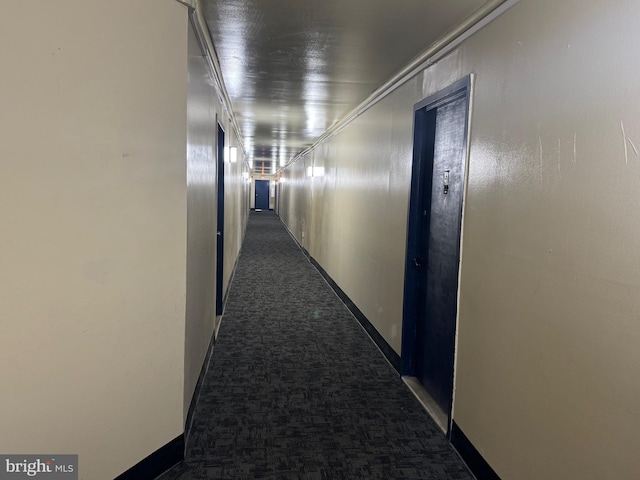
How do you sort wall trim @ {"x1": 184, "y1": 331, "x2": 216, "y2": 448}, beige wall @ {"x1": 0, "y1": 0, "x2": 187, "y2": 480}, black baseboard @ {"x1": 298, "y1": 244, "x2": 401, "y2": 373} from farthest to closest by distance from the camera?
1. black baseboard @ {"x1": 298, "y1": 244, "x2": 401, "y2": 373}
2. wall trim @ {"x1": 184, "y1": 331, "x2": 216, "y2": 448}
3. beige wall @ {"x1": 0, "y1": 0, "x2": 187, "y2": 480}

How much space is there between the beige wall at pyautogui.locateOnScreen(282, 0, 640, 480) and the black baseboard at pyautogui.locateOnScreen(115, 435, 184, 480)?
1.48 metres

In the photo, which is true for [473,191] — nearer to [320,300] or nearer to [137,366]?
[137,366]

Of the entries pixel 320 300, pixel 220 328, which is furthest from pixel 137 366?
pixel 320 300

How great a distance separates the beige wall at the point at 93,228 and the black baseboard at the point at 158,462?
5 cm

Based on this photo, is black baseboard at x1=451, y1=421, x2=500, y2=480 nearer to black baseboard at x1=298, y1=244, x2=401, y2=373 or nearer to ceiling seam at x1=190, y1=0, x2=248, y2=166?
black baseboard at x1=298, y1=244, x2=401, y2=373

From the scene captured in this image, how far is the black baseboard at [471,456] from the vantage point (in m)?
2.20

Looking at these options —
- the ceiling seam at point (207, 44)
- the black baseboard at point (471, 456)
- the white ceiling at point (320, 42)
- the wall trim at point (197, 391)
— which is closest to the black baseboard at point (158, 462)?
the wall trim at point (197, 391)

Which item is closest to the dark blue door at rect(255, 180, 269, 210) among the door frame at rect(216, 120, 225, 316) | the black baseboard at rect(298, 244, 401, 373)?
the black baseboard at rect(298, 244, 401, 373)

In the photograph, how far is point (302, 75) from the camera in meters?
3.86

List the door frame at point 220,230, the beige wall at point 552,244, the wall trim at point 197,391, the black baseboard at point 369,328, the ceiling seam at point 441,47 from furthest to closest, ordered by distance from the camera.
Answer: the door frame at point 220,230
the black baseboard at point 369,328
the wall trim at point 197,391
the ceiling seam at point 441,47
the beige wall at point 552,244

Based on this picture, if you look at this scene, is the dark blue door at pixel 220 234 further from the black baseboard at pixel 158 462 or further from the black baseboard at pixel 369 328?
the black baseboard at pixel 158 462

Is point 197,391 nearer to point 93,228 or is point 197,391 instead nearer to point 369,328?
point 93,228

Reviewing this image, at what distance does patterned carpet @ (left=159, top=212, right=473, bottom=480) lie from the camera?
2.35 meters

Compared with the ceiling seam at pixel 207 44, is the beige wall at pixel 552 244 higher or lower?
lower
